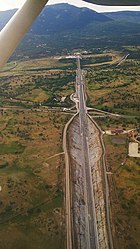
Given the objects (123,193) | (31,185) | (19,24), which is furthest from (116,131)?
(19,24)

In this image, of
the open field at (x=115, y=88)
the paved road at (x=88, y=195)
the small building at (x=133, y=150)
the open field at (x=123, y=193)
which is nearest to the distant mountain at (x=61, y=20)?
the open field at (x=115, y=88)

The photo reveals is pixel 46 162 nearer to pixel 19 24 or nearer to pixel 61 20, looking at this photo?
pixel 19 24

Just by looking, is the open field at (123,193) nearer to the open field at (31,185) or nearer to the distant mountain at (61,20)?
the open field at (31,185)

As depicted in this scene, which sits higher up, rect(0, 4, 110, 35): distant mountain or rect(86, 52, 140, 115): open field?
rect(0, 4, 110, 35): distant mountain

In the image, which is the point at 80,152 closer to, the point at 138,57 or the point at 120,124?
the point at 120,124

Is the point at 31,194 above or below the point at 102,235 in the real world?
above

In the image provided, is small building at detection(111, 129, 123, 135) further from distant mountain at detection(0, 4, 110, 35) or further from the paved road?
distant mountain at detection(0, 4, 110, 35)

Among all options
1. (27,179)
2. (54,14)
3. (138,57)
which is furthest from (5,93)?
(54,14)

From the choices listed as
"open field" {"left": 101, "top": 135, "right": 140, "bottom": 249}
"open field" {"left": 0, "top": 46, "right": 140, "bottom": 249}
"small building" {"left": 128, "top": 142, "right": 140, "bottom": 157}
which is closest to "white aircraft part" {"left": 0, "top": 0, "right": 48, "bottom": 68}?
"open field" {"left": 0, "top": 46, "right": 140, "bottom": 249}
